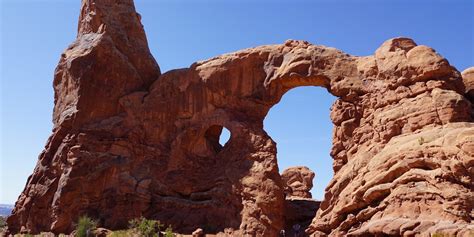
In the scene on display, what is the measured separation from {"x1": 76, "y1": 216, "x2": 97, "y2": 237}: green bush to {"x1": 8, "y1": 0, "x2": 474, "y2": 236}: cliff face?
150 centimetres

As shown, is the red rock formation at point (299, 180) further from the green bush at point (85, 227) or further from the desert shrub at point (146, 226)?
the green bush at point (85, 227)

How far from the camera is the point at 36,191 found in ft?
103

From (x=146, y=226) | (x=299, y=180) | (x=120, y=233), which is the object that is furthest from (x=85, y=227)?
(x=299, y=180)

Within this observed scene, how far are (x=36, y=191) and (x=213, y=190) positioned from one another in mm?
11960

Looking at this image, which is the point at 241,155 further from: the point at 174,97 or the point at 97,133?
the point at 97,133

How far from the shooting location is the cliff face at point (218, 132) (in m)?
21.6

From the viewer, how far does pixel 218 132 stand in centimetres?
3312

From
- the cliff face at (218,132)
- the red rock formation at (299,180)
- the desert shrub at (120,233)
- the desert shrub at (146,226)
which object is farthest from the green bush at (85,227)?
the red rock formation at (299,180)

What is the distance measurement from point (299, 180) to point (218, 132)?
11939 mm

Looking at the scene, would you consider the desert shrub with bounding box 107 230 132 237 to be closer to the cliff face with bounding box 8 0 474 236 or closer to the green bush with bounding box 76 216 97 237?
the green bush with bounding box 76 216 97 237

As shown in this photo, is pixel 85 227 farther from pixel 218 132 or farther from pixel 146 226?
pixel 218 132

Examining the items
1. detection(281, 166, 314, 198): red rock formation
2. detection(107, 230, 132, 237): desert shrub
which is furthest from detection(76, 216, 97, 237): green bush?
detection(281, 166, 314, 198): red rock formation

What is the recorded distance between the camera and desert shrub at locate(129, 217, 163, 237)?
26.4 metres

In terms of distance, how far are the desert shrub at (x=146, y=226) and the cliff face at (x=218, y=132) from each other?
1.05m
